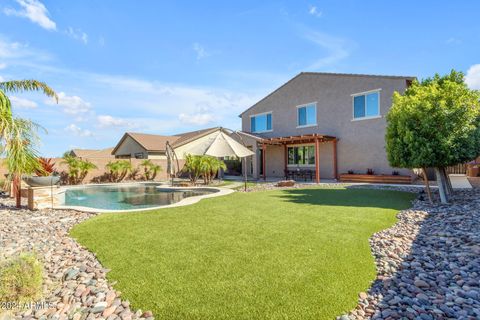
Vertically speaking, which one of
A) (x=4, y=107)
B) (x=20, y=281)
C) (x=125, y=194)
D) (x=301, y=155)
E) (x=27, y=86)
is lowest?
(x=125, y=194)

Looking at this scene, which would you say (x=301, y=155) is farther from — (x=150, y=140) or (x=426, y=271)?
(x=150, y=140)

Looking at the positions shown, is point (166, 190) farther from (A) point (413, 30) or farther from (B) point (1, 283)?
(A) point (413, 30)

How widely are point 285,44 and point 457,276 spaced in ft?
48.1

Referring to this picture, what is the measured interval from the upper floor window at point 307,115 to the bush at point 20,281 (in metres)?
20.8

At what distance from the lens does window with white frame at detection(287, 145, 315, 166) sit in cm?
2198

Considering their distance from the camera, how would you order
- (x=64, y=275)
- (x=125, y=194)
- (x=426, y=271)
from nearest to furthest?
1. (x=64, y=275)
2. (x=426, y=271)
3. (x=125, y=194)

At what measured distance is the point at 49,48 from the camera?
483 inches

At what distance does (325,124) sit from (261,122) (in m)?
6.76

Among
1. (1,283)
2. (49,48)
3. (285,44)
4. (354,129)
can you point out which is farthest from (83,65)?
(354,129)

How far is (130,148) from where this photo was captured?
34.0 meters

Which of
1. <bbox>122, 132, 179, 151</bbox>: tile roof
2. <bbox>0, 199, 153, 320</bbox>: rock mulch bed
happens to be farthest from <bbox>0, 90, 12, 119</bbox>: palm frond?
<bbox>122, 132, 179, 151</bbox>: tile roof

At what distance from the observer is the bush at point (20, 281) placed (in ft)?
11.1

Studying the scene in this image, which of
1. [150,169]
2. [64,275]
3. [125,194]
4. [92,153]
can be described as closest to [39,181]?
[125,194]

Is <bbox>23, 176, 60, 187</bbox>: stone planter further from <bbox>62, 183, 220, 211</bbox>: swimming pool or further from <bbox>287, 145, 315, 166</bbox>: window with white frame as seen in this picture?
<bbox>287, 145, 315, 166</bbox>: window with white frame
